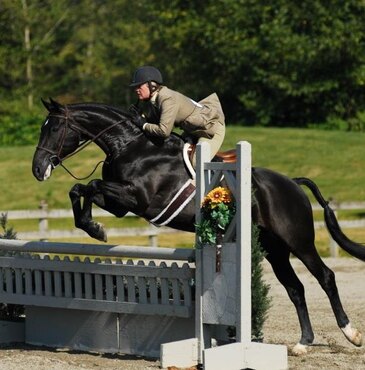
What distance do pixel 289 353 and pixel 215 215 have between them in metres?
1.30

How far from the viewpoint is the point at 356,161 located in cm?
2450

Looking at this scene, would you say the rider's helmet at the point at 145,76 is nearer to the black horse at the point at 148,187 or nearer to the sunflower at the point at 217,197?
the black horse at the point at 148,187

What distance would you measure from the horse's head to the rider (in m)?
0.52

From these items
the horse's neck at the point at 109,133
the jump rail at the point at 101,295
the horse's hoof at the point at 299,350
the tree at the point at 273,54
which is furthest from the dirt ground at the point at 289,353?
the tree at the point at 273,54

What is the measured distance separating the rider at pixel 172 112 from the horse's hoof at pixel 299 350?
1.51m

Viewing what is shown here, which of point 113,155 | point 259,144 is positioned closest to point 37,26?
point 259,144

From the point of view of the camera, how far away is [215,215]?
7.67 metres

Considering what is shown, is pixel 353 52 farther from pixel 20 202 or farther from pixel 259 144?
pixel 20 202

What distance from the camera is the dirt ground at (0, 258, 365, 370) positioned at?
7.81 metres

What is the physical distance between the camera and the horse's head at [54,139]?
862 centimetres

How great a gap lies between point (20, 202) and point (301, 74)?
34.9ft

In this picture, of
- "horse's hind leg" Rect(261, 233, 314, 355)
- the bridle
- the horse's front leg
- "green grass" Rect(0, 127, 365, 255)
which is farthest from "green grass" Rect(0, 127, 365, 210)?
the horse's front leg

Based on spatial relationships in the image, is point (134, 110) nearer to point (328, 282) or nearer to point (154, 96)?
point (154, 96)

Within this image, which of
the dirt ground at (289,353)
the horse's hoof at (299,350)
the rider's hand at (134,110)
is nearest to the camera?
the dirt ground at (289,353)
